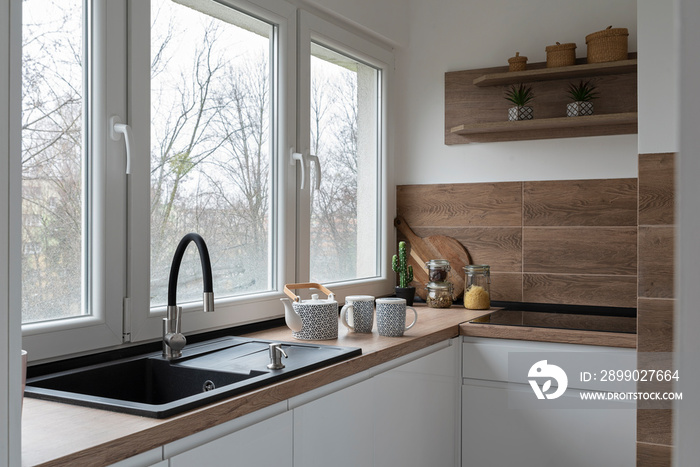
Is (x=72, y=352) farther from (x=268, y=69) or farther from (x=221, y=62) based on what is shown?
(x=268, y=69)

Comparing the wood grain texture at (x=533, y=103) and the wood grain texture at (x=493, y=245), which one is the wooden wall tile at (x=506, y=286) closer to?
the wood grain texture at (x=493, y=245)

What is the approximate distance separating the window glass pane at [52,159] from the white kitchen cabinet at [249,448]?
59 cm

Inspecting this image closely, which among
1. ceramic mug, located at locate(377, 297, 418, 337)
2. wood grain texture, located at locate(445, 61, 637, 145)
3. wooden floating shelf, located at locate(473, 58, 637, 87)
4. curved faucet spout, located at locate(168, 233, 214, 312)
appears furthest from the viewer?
wood grain texture, located at locate(445, 61, 637, 145)

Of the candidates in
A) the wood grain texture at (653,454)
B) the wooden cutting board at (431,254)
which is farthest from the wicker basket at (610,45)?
the wood grain texture at (653,454)

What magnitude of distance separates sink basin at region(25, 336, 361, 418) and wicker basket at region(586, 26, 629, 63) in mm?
Answer: 1735

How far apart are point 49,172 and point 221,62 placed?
30.8 inches

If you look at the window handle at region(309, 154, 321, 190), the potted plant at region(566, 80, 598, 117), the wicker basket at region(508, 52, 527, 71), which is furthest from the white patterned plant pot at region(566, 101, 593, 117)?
the window handle at region(309, 154, 321, 190)

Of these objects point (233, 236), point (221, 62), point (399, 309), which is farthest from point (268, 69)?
point (399, 309)

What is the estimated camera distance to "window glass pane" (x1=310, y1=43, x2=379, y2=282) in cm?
270

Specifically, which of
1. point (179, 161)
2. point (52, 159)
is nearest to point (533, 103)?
point (179, 161)

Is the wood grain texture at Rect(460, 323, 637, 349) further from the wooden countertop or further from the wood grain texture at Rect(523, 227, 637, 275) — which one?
the wood grain texture at Rect(523, 227, 637, 275)

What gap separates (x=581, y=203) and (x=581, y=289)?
39 cm

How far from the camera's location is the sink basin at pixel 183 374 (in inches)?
59.3

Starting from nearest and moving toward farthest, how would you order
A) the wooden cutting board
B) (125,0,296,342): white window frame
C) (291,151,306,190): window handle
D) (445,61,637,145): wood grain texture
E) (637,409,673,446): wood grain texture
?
1. (125,0,296,342): white window frame
2. (637,409,673,446): wood grain texture
3. (291,151,306,190): window handle
4. (445,61,637,145): wood grain texture
5. the wooden cutting board
